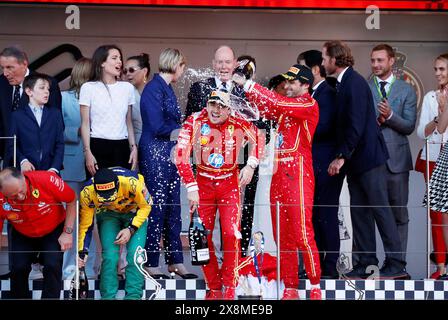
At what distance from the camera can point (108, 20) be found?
8.08 m

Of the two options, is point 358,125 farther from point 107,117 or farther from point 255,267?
point 107,117

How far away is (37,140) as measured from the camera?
6.94 metres

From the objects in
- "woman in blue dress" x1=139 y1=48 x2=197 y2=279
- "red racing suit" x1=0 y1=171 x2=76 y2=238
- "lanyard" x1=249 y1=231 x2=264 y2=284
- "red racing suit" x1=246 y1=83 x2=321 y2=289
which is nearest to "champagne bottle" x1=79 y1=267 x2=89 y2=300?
"red racing suit" x1=0 y1=171 x2=76 y2=238

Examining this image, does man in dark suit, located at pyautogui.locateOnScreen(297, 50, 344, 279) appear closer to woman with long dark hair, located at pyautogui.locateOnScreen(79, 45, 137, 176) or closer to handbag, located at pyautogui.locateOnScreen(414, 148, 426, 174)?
handbag, located at pyautogui.locateOnScreen(414, 148, 426, 174)

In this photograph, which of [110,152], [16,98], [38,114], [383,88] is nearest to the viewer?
[38,114]

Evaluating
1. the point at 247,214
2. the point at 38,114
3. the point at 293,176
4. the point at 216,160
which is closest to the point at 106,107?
the point at 38,114

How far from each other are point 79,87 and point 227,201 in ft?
4.26

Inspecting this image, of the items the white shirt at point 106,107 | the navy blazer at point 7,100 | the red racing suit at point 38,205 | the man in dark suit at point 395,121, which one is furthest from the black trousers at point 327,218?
the navy blazer at point 7,100

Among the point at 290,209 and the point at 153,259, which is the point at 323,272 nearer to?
the point at 290,209

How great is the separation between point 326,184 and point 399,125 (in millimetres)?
666

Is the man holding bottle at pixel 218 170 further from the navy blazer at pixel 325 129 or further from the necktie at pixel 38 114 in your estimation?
the necktie at pixel 38 114

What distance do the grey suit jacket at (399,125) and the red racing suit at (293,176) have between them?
2.65 ft

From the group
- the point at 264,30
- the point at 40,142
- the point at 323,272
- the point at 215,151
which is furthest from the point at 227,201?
the point at 264,30

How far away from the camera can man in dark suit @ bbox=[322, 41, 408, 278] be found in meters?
6.95
